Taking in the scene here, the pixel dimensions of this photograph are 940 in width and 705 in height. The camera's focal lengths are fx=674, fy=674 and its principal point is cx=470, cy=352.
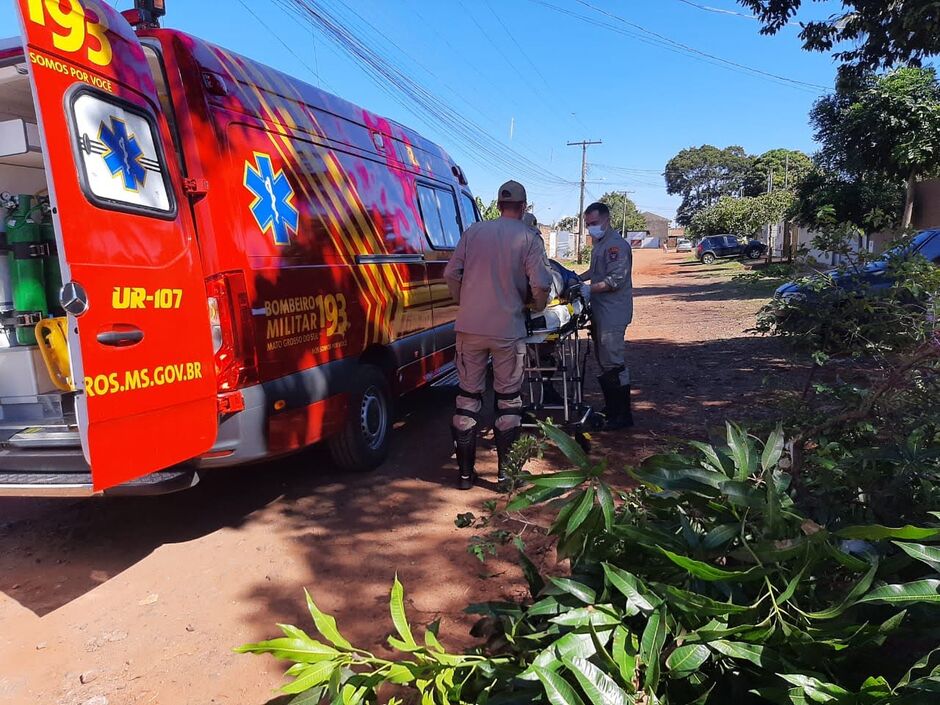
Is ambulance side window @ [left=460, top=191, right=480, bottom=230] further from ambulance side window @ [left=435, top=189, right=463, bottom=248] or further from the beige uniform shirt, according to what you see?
the beige uniform shirt

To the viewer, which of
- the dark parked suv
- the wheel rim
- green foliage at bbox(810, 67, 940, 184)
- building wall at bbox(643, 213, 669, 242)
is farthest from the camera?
building wall at bbox(643, 213, 669, 242)

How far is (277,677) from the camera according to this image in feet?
8.98

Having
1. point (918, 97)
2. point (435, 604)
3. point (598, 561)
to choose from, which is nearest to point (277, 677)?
point (435, 604)

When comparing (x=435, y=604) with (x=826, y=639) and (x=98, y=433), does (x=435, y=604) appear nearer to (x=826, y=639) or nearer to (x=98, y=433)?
(x=98, y=433)

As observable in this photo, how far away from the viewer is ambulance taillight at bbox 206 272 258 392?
3.50m

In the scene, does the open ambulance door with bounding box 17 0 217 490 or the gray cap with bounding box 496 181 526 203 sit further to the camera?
the gray cap with bounding box 496 181 526 203

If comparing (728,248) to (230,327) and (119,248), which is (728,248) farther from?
(119,248)

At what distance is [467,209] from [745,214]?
1540 inches

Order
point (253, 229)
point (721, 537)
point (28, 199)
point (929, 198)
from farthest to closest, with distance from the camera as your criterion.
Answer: point (929, 198) → point (28, 199) → point (253, 229) → point (721, 537)

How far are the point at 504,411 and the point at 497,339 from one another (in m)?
0.52

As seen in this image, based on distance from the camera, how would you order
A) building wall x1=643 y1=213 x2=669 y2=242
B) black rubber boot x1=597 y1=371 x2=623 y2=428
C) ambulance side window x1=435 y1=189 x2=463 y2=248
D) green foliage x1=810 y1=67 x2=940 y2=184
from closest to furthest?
black rubber boot x1=597 y1=371 x2=623 y2=428 < ambulance side window x1=435 y1=189 x2=463 y2=248 < green foliage x1=810 y1=67 x2=940 y2=184 < building wall x1=643 y1=213 x2=669 y2=242

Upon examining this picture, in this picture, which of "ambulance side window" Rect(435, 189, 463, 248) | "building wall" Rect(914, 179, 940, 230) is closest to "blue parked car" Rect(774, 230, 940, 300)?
"ambulance side window" Rect(435, 189, 463, 248)

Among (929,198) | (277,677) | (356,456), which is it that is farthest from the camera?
(929,198)

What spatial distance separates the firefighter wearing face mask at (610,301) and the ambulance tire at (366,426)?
1.89 meters
